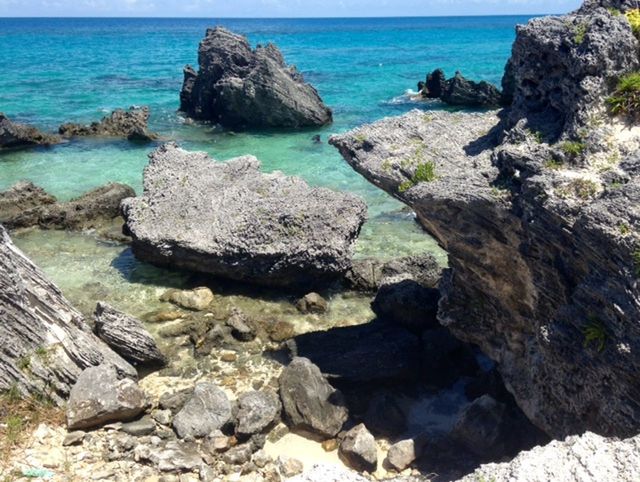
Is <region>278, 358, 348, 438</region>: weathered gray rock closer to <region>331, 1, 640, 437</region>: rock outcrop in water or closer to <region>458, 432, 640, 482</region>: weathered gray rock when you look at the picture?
<region>331, 1, 640, 437</region>: rock outcrop in water

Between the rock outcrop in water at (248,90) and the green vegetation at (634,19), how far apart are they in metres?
33.5

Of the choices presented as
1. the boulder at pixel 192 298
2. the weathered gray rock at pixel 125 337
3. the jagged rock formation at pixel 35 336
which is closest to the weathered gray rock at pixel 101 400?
the jagged rock formation at pixel 35 336

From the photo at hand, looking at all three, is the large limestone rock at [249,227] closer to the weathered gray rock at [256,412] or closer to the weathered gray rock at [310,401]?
the weathered gray rock at [310,401]

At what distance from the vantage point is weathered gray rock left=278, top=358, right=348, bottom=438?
12.8 metres

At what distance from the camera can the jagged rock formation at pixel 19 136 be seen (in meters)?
37.1

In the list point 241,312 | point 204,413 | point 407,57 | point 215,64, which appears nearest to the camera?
point 204,413

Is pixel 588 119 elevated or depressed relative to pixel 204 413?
elevated

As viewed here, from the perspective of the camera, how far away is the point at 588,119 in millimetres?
10734

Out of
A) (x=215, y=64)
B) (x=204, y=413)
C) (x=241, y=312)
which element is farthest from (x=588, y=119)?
(x=215, y=64)

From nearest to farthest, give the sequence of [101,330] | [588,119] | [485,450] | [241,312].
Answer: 1. [588,119]
2. [485,450]
3. [101,330]
4. [241,312]

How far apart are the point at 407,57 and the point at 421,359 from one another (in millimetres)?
90823

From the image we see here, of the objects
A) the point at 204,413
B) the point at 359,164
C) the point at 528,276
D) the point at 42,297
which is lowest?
the point at 204,413

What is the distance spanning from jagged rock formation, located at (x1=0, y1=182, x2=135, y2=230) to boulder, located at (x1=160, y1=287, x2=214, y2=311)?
7.84m

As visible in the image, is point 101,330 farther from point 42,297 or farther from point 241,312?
point 241,312
